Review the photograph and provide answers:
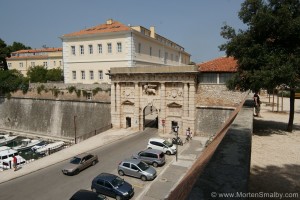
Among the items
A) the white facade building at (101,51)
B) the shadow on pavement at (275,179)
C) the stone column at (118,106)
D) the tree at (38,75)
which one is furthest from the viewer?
the tree at (38,75)

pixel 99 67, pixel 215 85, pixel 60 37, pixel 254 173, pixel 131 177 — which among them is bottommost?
pixel 131 177

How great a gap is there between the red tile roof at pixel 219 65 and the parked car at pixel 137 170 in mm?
13564

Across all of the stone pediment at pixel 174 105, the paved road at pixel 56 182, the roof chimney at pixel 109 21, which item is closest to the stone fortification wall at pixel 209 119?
the stone pediment at pixel 174 105

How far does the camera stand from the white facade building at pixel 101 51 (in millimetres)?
38312

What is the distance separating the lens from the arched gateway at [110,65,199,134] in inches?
1104

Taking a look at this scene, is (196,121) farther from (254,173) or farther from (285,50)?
(254,173)

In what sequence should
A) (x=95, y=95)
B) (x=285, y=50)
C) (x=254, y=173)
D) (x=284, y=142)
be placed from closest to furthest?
(x=254, y=173), (x=284, y=142), (x=285, y=50), (x=95, y=95)

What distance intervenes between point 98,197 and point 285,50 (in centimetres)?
1244

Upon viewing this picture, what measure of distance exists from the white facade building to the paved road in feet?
61.8

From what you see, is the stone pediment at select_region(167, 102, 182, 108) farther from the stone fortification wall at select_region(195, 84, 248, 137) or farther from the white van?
the white van

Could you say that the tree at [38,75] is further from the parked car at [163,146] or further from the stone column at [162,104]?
the parked car at [163,146]

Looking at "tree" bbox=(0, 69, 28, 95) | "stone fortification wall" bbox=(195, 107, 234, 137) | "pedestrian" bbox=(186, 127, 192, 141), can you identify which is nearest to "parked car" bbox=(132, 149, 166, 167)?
"pedestrian" bbox=(186, 127, 192, 141)

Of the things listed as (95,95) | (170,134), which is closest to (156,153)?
(170,134)

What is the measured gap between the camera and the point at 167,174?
1825 centimetres
